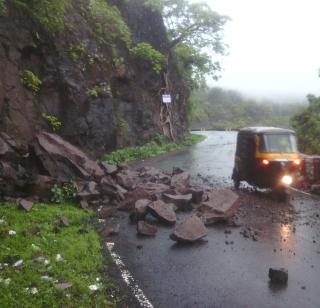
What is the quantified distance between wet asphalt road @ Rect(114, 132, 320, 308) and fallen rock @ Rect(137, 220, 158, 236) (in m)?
0.15

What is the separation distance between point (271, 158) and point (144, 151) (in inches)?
551

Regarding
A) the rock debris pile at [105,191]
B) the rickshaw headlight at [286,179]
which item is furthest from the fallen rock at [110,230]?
the rickshaw headlight at [286,179]

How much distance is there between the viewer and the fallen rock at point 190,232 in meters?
9.05

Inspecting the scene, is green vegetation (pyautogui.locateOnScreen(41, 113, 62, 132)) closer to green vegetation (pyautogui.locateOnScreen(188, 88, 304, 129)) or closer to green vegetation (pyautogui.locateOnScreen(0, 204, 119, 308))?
green vegetation (pyautogui.locateOnScreen(0, 204, 119, 308))

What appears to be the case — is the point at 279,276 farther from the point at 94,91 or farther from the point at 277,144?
the point at 94,91

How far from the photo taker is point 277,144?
1437 centimetres

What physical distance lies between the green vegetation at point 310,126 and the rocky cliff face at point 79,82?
10.9 m

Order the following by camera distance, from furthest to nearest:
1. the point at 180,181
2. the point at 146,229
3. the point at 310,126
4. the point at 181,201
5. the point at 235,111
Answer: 1. the point at 235,111
2. the point at 310,126
3. the point at 180,181
4. the point at 181,201
5. the point at 146,229

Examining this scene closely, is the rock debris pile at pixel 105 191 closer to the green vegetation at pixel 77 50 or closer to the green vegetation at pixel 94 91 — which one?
the green vegetation at pixel 94 91

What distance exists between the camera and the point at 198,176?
19.3m

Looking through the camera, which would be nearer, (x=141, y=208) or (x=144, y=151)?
(x=141, y=208)

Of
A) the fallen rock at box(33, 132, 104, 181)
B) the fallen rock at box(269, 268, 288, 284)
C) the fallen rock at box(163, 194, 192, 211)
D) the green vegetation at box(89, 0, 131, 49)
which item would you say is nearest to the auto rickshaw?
the fallen rock at box(163, 194, 192, 211)

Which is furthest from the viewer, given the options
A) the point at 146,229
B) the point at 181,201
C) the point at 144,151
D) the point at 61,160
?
the point at 144,151

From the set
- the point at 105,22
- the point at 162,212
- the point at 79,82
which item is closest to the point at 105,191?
the point at 162,212
